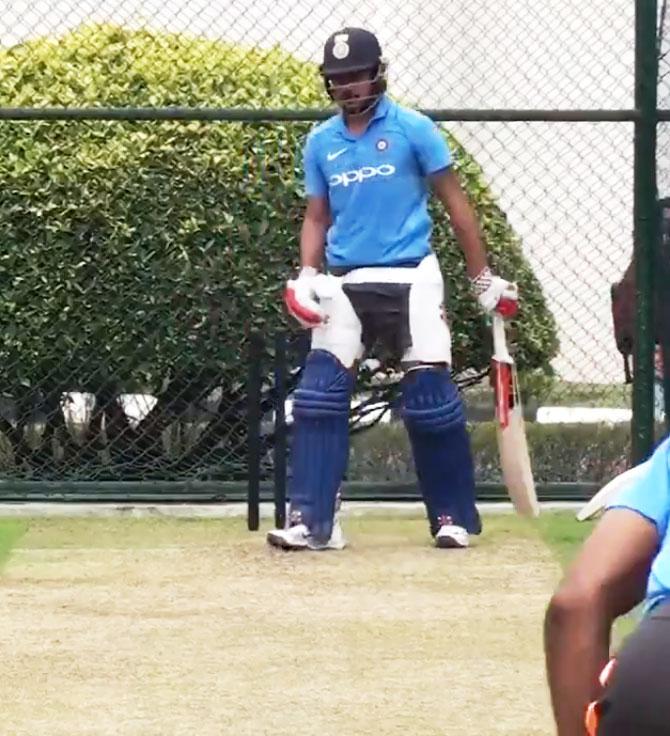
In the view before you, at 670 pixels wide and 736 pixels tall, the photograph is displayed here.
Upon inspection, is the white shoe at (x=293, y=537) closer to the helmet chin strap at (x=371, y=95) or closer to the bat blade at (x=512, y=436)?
the bat blade at (x=512, y=436)

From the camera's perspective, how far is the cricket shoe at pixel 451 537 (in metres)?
7.25

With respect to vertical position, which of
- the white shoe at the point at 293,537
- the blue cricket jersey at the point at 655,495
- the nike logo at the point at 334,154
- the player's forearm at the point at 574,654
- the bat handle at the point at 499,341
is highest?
the nike logo at the point at 334,154

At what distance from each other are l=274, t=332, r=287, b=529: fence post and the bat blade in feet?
2.70

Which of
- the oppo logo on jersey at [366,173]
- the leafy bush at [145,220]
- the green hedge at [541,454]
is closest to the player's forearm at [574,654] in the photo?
the oppo logo on jersey at [366,173]

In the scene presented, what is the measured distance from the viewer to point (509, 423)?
760cm

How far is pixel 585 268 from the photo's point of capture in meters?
9.16

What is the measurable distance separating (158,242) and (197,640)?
10.4 feet

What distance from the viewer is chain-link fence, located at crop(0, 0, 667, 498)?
8.49 metres

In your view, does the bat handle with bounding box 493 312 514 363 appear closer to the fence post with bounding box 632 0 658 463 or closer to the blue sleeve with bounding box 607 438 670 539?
the fence post with bounding box 632 0 658 463

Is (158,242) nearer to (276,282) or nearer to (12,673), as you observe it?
(276,282)

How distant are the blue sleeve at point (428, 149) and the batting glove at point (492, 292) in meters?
0.44

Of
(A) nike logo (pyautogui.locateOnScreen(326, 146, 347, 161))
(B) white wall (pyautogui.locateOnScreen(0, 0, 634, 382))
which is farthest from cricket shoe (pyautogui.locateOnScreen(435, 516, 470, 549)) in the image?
(B) white wall (pyautogui.locateOnScreen(0, 0, 634, 382))

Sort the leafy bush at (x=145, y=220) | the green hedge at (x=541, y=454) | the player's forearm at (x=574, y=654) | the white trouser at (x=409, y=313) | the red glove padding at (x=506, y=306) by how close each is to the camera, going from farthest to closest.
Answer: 1. the green hedge at (x=541, y=454)
2. the leafy bush at (x=145, y=220)
3. the red glove padding at (x=506, y=306)
4. the white trouser at (x=409, y=313)
5. the player's forearm at (x=574, y=654)

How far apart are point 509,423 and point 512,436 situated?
0.06 m
